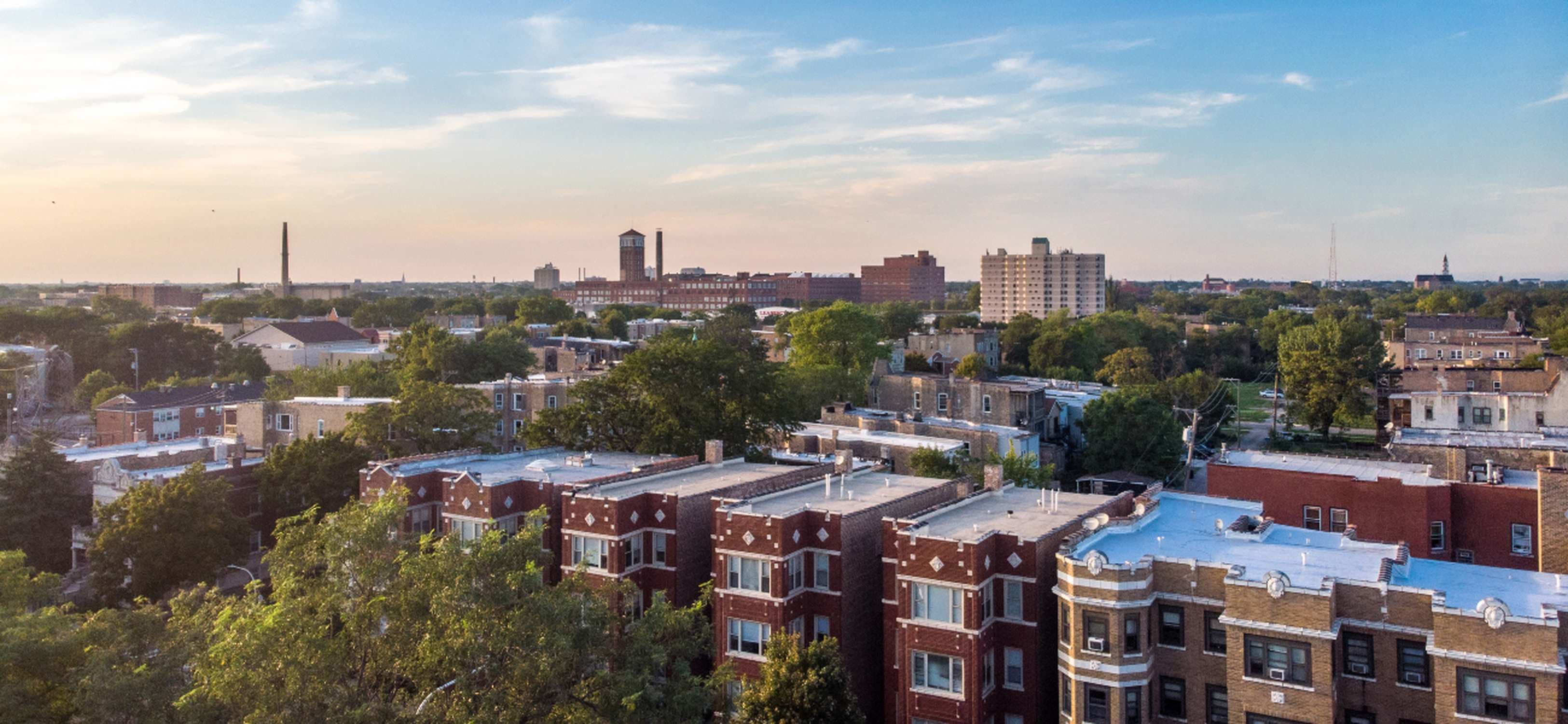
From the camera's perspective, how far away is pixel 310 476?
5228 cm

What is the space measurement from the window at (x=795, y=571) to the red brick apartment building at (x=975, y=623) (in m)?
3.08

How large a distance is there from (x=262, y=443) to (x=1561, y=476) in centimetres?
7070

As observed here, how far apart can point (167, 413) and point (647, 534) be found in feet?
218

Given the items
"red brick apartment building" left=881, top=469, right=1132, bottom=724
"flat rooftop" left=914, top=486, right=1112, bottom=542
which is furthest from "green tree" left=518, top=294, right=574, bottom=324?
"red brick apartment building" left=881, top=469, right=1132, bottom=724

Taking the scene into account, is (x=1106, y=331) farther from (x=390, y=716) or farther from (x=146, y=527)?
(x=390, y=716)

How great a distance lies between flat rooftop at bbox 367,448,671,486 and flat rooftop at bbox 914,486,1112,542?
12904 mm

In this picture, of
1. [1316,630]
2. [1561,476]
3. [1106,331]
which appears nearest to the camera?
[1316,630]

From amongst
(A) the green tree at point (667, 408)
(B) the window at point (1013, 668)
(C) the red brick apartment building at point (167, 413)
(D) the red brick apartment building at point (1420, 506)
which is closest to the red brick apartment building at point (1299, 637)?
(B) the window at point (1013, 668)

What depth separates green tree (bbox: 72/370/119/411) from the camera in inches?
4417

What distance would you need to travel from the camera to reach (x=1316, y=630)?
26.3 meters

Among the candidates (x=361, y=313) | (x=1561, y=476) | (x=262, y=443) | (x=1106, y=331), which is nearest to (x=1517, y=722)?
(x=1561, y=476)

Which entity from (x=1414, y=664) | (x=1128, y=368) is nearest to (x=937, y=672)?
(x=1414, y=664)

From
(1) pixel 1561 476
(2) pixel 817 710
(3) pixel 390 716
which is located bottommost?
(2) pixel 817 710

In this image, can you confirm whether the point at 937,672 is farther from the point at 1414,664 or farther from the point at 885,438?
the point at 885,438
